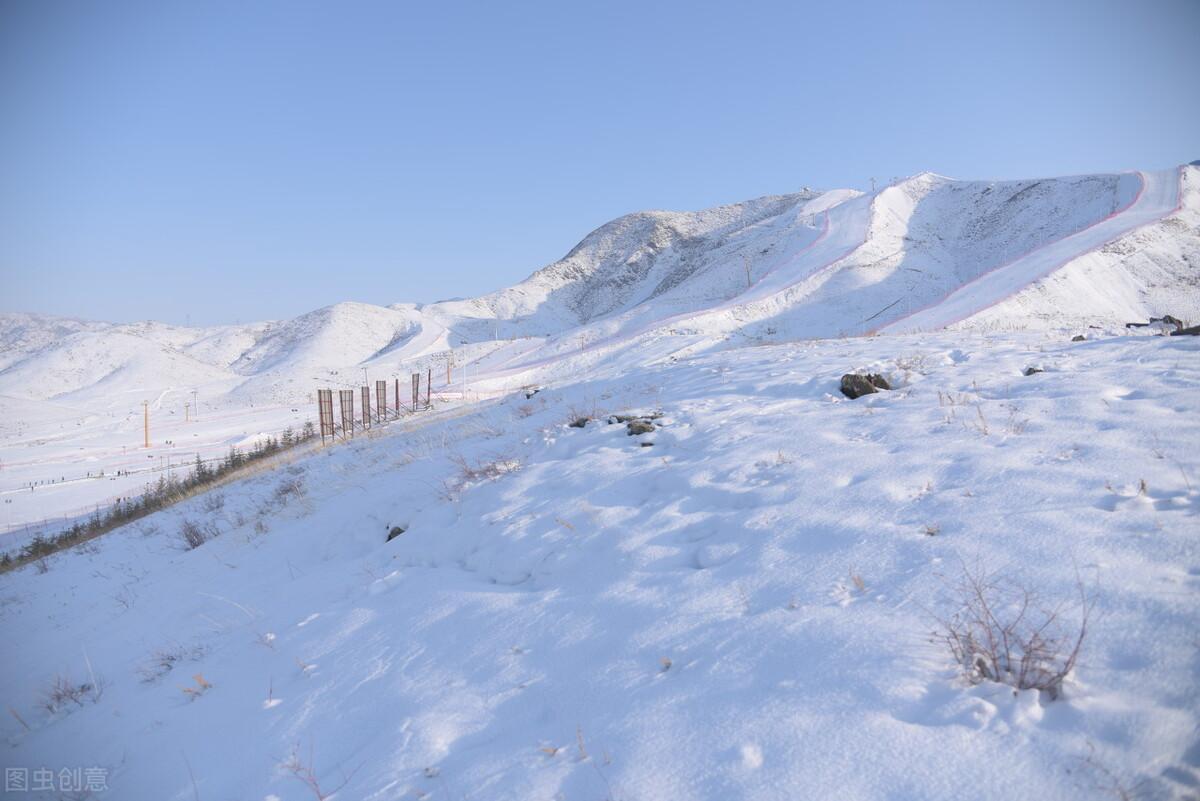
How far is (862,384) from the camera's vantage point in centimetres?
687

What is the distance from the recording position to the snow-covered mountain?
25703 mm

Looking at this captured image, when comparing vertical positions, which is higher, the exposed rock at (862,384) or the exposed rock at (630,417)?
the exposed rock at (862,384)

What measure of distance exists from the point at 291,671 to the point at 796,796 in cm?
368

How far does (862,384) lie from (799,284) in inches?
1180

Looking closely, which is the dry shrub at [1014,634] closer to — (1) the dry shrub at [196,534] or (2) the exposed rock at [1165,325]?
(2) the exposed rock at [1165,325]

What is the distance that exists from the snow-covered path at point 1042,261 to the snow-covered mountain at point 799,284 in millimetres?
138

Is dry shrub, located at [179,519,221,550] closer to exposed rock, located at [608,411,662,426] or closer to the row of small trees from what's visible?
the row of small trees

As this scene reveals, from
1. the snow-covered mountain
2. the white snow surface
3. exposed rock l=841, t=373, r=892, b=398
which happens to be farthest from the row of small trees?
the snow-covered mountain

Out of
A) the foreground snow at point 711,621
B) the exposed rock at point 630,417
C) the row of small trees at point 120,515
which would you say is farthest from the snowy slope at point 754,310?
the exposed rock at point 630,417

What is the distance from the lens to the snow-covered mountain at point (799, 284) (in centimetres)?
2570

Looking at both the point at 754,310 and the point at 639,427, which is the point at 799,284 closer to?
the point at 754,310

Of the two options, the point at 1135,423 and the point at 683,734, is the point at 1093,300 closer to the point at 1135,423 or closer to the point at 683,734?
the point at 1135,423

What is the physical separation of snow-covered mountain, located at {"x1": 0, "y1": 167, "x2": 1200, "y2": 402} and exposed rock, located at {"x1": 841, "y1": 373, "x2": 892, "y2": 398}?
11660 mm

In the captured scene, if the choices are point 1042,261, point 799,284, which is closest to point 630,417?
point 1042,261
